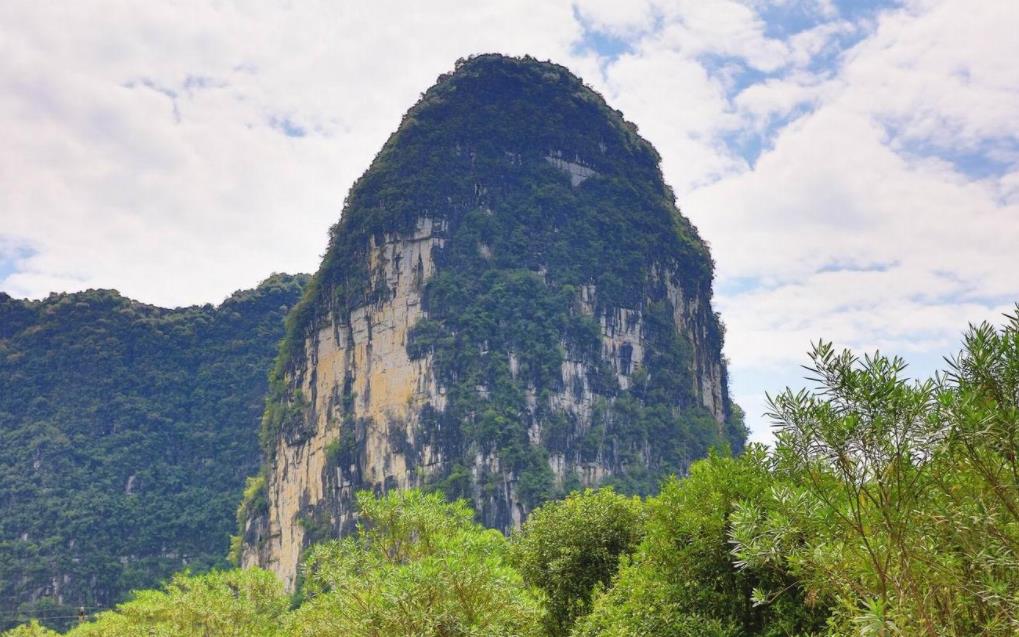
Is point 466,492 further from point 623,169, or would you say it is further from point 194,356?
point 194,356

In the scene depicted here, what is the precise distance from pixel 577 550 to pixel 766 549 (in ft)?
37.5

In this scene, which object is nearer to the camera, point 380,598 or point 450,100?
point 380,598

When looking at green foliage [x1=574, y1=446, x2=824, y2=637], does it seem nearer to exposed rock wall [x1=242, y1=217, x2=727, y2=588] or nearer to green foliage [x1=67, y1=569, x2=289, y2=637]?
green foliage [x1=67, y1=569, x2=289, y2=637]

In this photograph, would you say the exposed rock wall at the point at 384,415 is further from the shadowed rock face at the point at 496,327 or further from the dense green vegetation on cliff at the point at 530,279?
the dense green vegetation on cliff at the point at 530,279

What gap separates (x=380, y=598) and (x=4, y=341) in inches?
4045

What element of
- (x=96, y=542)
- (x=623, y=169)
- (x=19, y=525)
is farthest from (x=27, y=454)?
(x=623, y=169)

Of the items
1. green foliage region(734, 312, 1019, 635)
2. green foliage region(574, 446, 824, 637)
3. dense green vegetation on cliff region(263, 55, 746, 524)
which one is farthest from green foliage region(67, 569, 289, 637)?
dense green vegetation on cliff region(263, 55, 746, 524)

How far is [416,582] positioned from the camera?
10.9m

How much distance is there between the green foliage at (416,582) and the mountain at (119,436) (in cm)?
6998

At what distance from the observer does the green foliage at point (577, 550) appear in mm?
18125

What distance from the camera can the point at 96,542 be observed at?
7575 centimetres

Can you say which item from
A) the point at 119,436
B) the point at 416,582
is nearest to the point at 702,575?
the point at 416,582

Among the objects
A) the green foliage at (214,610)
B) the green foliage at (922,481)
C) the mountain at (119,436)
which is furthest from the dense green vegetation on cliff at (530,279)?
the green foliage at (922,481)

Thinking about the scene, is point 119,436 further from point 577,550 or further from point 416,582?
point 416,582
